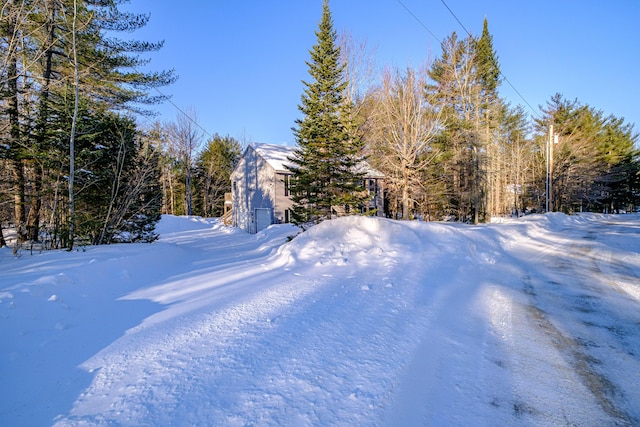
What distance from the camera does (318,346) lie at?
3.12 m

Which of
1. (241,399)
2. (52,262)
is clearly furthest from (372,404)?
(52,262)

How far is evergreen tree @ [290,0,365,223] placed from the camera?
501 inches

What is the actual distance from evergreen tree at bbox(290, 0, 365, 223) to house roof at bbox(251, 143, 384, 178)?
6.86 meters

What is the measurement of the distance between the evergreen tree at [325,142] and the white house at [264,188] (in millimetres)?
5492

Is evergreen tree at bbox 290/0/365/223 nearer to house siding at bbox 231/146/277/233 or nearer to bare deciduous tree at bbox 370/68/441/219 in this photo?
bare deciduous tree at bbox 370/68/441/219

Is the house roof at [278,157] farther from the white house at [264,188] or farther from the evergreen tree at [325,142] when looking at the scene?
the evergreen tree at [325,142]

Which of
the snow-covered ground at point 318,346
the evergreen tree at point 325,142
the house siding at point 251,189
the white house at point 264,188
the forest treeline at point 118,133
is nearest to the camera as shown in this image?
the snow-covered ground at point 318,346

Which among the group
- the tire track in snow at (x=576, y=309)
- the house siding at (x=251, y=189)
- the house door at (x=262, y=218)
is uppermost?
the house siding at (x=251, y=189)

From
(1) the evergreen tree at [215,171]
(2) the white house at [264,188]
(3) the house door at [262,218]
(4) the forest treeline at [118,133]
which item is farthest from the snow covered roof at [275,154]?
(1) the evergreen tree at [215,171]

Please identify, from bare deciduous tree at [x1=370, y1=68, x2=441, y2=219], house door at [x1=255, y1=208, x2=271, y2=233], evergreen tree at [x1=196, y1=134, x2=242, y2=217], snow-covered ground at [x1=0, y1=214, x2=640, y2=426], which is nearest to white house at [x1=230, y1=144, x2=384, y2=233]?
house door at [x1=255, y1=208, x2=271, y2=233]

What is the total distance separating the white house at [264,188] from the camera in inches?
813

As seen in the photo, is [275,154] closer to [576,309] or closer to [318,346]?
[576,309]

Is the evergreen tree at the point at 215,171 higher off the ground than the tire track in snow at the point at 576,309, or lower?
higher

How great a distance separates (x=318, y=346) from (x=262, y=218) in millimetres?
19104
